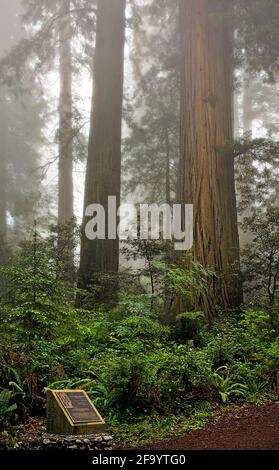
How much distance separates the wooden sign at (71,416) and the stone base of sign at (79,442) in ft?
0.16

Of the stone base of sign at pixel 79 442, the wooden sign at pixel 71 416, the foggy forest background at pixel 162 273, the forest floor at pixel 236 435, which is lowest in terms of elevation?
the forest floor at pixel 236 435

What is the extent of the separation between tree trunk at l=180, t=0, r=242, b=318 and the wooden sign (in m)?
4.73

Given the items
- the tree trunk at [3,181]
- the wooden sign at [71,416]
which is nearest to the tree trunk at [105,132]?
the wooden sign at [71,416]

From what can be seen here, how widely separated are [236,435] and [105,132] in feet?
29.0

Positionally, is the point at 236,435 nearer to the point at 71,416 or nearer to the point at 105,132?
the point at 71,416

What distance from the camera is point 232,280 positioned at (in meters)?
9.53

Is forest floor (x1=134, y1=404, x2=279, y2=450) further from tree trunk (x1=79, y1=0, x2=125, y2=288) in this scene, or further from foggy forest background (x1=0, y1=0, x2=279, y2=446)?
tree trunk (x1=79, y1=0, x2=125, y2=288)

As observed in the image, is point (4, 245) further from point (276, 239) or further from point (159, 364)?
point (159, 364)

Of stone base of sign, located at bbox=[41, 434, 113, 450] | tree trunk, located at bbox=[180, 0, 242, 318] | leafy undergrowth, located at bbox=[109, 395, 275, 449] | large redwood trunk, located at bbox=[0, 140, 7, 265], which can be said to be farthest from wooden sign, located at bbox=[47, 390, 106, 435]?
large redwood trunk, located at bbox=[0, 140, 7, 265]

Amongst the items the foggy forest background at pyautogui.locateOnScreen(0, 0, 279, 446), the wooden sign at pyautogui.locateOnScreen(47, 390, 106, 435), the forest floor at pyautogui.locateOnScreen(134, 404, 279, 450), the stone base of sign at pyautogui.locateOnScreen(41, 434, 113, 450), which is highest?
the foggy forest background at pyautogui.locateOnScreen(0, 0, 279, 446)

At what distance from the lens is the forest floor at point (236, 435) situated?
4.69 meters

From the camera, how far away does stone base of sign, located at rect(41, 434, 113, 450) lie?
4.34 metres

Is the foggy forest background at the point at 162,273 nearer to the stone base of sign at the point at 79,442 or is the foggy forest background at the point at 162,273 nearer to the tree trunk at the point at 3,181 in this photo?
the stone base of sign at the point at 79,442
